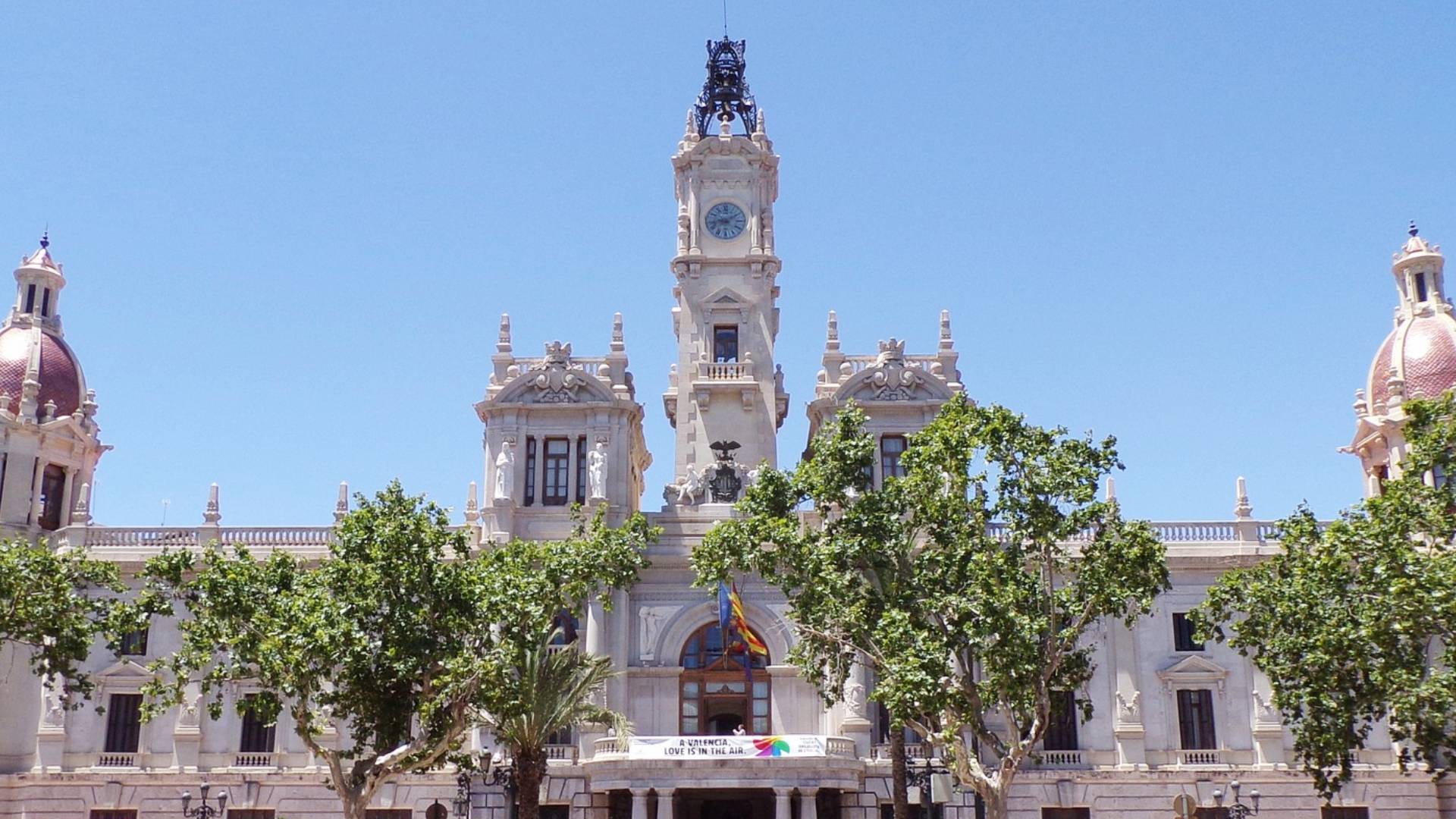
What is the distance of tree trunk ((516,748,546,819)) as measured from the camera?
1598 inches

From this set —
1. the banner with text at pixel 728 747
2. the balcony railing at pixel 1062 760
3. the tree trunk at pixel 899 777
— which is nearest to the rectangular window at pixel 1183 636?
the balcony railing at pixel 1062 760

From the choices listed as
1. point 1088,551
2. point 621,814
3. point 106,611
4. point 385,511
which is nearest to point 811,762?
point 621,814

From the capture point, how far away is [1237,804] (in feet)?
160

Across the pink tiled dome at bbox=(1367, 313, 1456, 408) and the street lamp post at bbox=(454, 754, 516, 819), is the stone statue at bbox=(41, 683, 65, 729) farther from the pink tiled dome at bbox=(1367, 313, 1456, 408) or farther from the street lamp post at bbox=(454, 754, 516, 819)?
the pink tiled dome at bbox=(1367, 313, 1456, 408)

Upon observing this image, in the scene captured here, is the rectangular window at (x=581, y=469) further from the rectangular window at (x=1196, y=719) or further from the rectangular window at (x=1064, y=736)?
the rectangular window at (x=1196, y=719)

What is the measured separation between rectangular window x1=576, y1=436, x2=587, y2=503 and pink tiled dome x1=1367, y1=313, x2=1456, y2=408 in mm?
32464

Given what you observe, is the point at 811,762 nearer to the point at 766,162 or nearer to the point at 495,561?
the point at 495,561

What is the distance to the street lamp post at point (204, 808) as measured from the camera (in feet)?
157

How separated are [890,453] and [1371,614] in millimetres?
24135

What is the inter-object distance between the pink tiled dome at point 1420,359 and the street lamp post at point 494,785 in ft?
124

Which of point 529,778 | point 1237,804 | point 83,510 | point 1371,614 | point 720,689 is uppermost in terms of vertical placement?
point 83,510

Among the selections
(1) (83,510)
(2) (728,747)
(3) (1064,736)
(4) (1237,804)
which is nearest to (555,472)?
(2) (728,747)

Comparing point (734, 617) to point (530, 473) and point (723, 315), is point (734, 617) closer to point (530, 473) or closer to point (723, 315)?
point (530, 473)

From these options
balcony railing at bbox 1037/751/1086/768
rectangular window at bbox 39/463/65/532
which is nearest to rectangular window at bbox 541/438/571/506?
rectangular window at bbox 39/463/65/532
